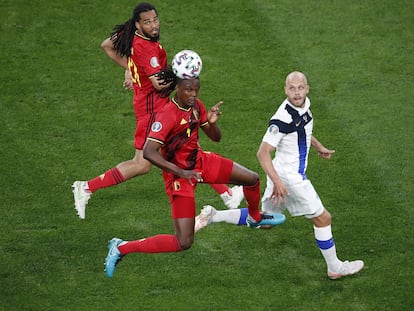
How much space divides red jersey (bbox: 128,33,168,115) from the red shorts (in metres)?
1.17

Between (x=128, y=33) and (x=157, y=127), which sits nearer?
(x=157, y=127)

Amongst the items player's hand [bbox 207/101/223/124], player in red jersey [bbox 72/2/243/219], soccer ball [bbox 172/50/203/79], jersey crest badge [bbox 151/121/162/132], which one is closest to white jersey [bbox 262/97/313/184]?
player's hand [bbox 207/101/223/124]

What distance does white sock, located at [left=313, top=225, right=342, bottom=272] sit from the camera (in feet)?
32.0

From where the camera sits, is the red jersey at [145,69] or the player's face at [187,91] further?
the red jersey at [145,69]

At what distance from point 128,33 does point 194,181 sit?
208cm

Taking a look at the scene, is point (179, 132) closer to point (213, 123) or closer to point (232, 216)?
point (213, 123)

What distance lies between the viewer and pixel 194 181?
9.56 metres

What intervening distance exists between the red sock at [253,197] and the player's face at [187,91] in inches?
45.5

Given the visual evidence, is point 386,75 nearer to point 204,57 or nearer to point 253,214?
point 204,57

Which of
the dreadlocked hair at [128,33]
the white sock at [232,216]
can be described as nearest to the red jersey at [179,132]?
the white sock at [232,216]

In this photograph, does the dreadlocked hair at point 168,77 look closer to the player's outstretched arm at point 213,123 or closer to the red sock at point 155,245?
the player's outstretched arm at point 213,123

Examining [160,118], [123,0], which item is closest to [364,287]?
[160,118]

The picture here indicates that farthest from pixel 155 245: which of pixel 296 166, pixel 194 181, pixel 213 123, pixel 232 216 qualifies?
pixel 296 166

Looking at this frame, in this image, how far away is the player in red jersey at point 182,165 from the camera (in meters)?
9.28
